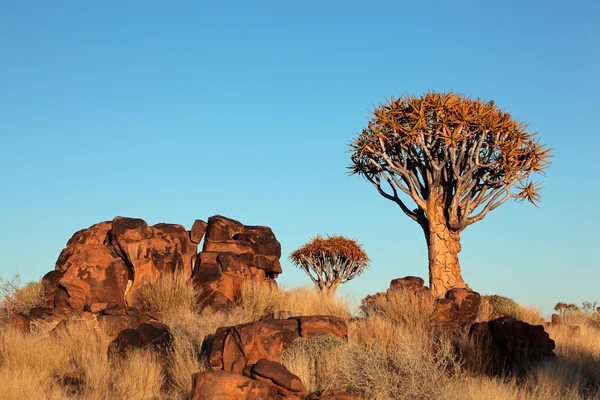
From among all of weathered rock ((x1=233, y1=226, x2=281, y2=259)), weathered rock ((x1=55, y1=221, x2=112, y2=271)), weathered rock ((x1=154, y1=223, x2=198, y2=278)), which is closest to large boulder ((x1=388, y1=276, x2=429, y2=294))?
weathered rock ((x1=233, y1=226, x2=281, y2=259))

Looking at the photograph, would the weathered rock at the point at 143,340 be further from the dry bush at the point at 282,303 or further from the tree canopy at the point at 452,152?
the tree canopy at the point at 452,152

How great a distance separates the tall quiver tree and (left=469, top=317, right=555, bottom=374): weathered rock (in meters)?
7.09

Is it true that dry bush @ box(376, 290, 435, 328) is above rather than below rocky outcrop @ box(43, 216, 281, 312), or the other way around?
below

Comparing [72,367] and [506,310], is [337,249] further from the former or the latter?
A: [72,367]

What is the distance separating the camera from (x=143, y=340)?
11852 mm

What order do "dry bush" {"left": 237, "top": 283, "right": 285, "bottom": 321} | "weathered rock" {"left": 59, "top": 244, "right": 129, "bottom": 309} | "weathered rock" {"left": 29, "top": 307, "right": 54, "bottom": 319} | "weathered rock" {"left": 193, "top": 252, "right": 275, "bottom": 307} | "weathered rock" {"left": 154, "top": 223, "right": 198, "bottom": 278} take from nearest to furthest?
"dry bush" {"left": 237, "top": 283, "right": 285, "bottom": 321}, "weathered rock" {"left": 29, "top": 307, "right": 54, "bottom": 319}, "weathered rock" {"left": 193, "top": 252, "right": 275, "bottom": 307}, "weathered rock" {"left": 59, "top": 244, "right": 129, "bottom": 309}, "weathered rock" {"left": 154, "top": 223, "right": 198, "bottom": 278}

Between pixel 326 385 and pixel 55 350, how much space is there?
5183mm

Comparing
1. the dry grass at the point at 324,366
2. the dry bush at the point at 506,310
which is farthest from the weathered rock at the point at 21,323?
the dry bush at the point at 506,310

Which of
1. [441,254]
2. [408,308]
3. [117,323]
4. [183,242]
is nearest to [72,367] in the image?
[117,323]

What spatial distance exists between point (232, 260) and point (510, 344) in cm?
686

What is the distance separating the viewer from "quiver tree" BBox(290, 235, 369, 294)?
89.8ft

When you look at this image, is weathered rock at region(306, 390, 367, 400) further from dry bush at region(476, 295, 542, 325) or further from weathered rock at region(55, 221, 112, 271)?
weathered rock at region(55, 221, 112, 271)

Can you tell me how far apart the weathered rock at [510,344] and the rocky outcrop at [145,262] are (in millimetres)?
5975

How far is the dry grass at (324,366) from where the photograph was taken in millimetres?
9344
